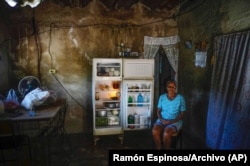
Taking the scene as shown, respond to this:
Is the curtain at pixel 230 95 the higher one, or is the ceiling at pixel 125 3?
the ceiling at pixel 125 3

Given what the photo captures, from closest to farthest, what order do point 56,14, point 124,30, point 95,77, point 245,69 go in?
point 245,69 < point 95,77 < point 56,14 < point 124,30

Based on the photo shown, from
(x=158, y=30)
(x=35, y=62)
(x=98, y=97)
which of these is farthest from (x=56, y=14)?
(x=158, y=30)

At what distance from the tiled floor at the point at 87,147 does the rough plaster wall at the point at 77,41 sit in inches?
22.1

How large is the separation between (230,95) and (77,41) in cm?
354

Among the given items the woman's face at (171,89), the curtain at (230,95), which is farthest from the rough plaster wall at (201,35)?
the woman's face at (171,89)

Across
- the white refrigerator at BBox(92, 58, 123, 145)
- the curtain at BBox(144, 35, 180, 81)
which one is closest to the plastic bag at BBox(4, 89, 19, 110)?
the white refrigerator at BBox(92, 58, 123, 145)

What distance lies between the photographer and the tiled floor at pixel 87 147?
13.1 feet

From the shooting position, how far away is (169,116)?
402 cm

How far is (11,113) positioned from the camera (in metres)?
3.58

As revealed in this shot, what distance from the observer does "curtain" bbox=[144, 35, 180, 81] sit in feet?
18.4

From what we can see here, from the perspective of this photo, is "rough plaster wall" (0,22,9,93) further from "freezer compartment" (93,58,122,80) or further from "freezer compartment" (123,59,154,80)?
"freezer compartment" (123,59,154,80)

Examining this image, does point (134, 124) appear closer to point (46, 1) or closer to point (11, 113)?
point (11, 113)

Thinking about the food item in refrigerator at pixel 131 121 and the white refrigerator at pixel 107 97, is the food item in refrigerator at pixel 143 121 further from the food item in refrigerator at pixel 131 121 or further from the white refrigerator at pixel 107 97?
the white refrigerator at pixel 107 97

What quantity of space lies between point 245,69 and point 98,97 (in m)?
3.03
